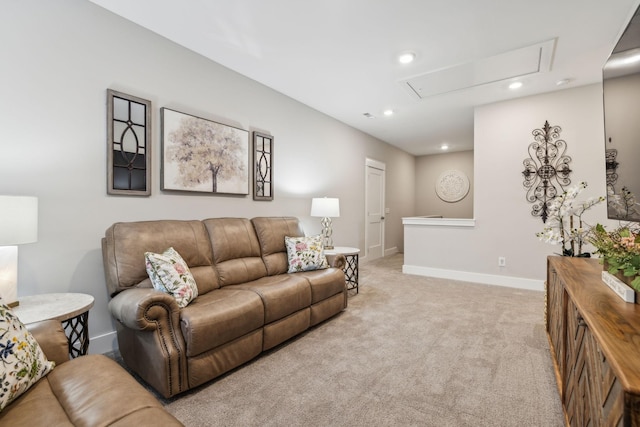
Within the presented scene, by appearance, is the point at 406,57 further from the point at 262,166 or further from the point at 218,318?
the point at 218,318

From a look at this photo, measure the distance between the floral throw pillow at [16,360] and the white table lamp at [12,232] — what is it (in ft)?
1.85

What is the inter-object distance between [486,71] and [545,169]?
5.34ft

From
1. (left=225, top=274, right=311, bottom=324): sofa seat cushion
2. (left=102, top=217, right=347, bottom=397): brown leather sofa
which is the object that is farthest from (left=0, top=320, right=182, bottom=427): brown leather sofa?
(left=225, top=274, right=311, bottom=324): sofa seat cushion

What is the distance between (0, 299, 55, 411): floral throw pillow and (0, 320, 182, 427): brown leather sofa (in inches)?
1.3

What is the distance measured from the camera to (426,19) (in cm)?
240

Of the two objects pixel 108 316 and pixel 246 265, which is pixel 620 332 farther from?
pixel 108 316

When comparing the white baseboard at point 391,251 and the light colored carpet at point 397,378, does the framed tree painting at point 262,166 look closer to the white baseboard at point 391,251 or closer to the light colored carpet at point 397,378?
the light colored carpet at point 397,378

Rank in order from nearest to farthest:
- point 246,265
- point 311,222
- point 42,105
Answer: point 42,105 < point 246,265 < point 311,222

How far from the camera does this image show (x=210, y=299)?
82.5 inches

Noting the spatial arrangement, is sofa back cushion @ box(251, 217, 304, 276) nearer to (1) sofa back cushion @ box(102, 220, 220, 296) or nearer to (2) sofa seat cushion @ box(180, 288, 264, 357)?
(1) sofa back cushion @ box(102, 220, 220, 296)

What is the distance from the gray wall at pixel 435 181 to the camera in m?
7.57

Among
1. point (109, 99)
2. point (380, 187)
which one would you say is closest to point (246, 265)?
point (109, 99)

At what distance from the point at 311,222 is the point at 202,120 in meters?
2.10

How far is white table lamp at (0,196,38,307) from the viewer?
4.90 ft
